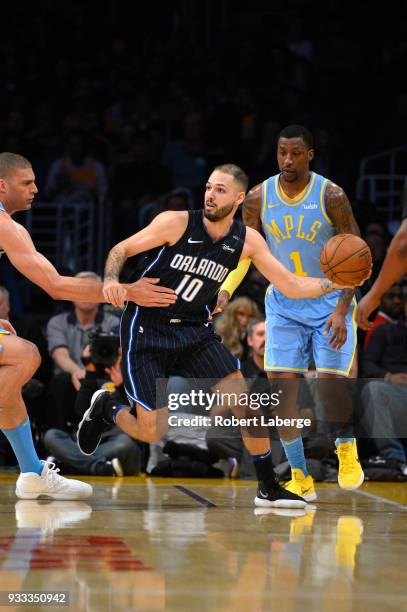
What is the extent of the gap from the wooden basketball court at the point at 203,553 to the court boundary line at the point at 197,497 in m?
0.01

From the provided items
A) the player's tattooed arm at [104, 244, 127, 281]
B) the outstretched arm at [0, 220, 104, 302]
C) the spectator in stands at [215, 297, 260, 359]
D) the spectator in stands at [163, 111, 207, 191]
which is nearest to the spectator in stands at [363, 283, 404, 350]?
the spectator in stands at [215, 297, 260, 359]

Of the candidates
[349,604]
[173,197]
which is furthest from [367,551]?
[173,197]

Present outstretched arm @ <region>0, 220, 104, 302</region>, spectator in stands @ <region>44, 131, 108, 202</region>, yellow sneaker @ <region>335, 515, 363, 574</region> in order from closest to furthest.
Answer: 1. yellow sneaker @ <region>335, 515, 363, 574</region>
2. outstretched arm @ <region>0, 220, 104, 302</region>
3. spectator in stands @ <region>44, 131, 108, 202</region>

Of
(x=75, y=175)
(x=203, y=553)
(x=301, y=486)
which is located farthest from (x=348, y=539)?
(x=75, y=175)

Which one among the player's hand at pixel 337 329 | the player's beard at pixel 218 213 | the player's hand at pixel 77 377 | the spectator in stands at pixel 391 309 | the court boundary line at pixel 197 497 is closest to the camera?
the player's beard at pixel 218 213

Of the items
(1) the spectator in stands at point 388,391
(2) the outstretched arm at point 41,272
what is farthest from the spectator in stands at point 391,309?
(2) the outstretched arm at point 41,272

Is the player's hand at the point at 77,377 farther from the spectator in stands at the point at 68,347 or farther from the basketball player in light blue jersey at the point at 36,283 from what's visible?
the basketball player in light blue jersey at the point at 36,283

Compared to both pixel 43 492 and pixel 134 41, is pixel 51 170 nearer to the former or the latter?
pixel 134 41

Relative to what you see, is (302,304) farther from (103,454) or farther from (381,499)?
(103,454)

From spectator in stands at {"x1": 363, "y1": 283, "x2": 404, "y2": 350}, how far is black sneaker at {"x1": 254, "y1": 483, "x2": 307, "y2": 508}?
10.3 ft

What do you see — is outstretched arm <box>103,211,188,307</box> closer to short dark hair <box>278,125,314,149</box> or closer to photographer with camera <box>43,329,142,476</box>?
short dark hair <box>278,125,314,149</box>

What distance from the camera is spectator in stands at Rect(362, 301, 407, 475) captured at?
800 cm

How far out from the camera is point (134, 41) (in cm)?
1410

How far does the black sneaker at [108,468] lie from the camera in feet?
25.3
